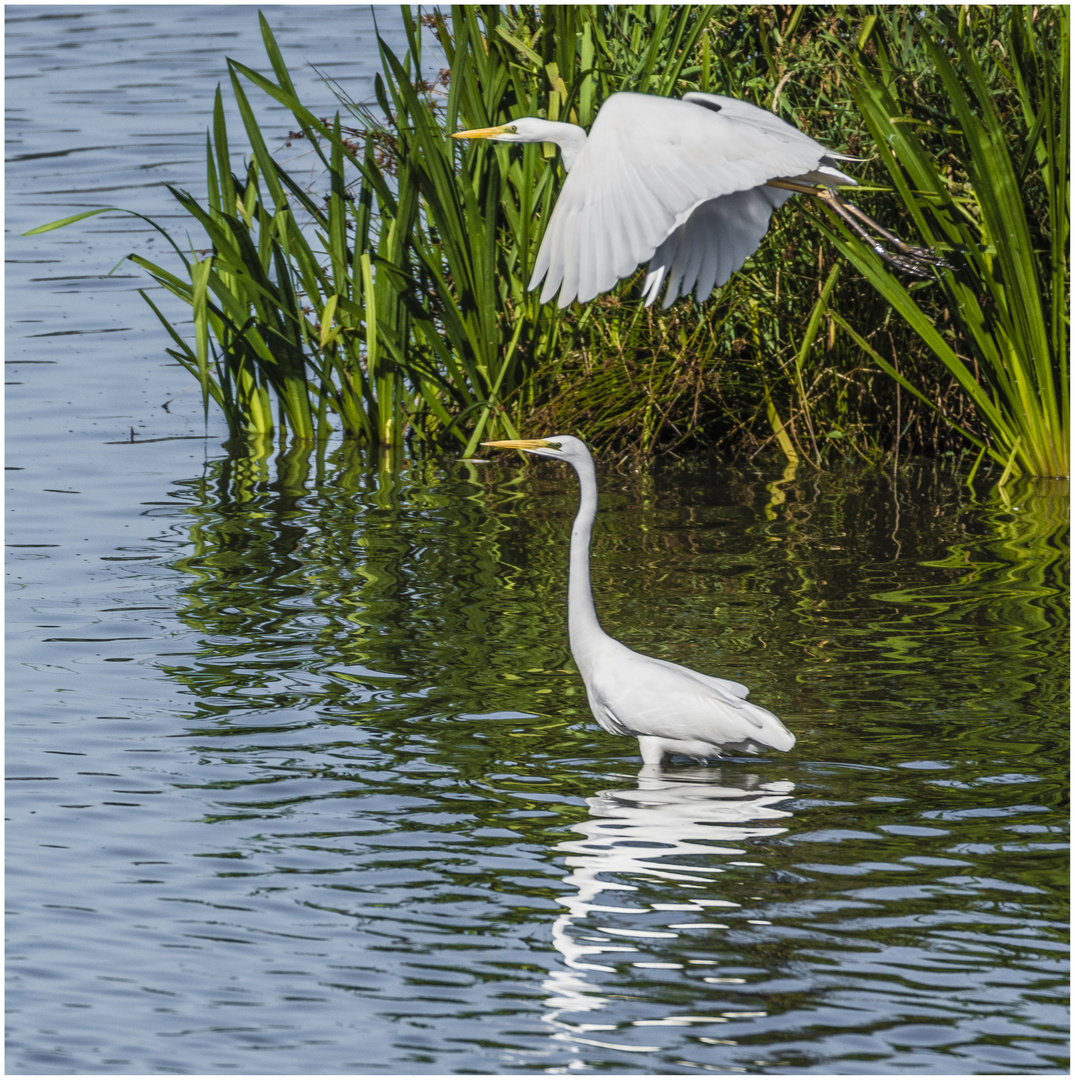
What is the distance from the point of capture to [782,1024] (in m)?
3.83

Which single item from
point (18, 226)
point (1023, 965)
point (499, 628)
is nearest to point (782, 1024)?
point (1023, 965)

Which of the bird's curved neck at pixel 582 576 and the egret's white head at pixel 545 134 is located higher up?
the egret's white head at pixel 545 134

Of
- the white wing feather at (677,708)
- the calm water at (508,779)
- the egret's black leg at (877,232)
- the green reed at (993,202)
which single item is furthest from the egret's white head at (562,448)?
the green reed at (993,202)

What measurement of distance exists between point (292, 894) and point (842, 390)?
544 cm

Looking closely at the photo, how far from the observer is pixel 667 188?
5672 mm

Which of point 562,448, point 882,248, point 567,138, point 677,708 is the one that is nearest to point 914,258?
point 882,248

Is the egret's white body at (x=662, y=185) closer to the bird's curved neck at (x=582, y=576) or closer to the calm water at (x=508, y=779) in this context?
the bird's curved neck at (x=582, y=576)

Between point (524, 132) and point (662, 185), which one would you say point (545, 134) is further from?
point (662, 185)

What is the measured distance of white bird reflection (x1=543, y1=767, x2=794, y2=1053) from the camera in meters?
4.05

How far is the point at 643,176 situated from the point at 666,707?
175 centimetres

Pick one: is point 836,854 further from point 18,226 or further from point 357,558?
point 18,226

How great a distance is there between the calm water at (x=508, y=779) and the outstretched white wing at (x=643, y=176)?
63.7 inches

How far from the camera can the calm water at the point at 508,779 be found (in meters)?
3.93

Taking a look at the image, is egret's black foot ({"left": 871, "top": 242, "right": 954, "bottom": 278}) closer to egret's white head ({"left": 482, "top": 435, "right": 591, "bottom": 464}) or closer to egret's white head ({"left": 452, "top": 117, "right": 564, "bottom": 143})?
egret's white head ({"left": 452, "top": 117, "right": 564, "bottom": 143})
